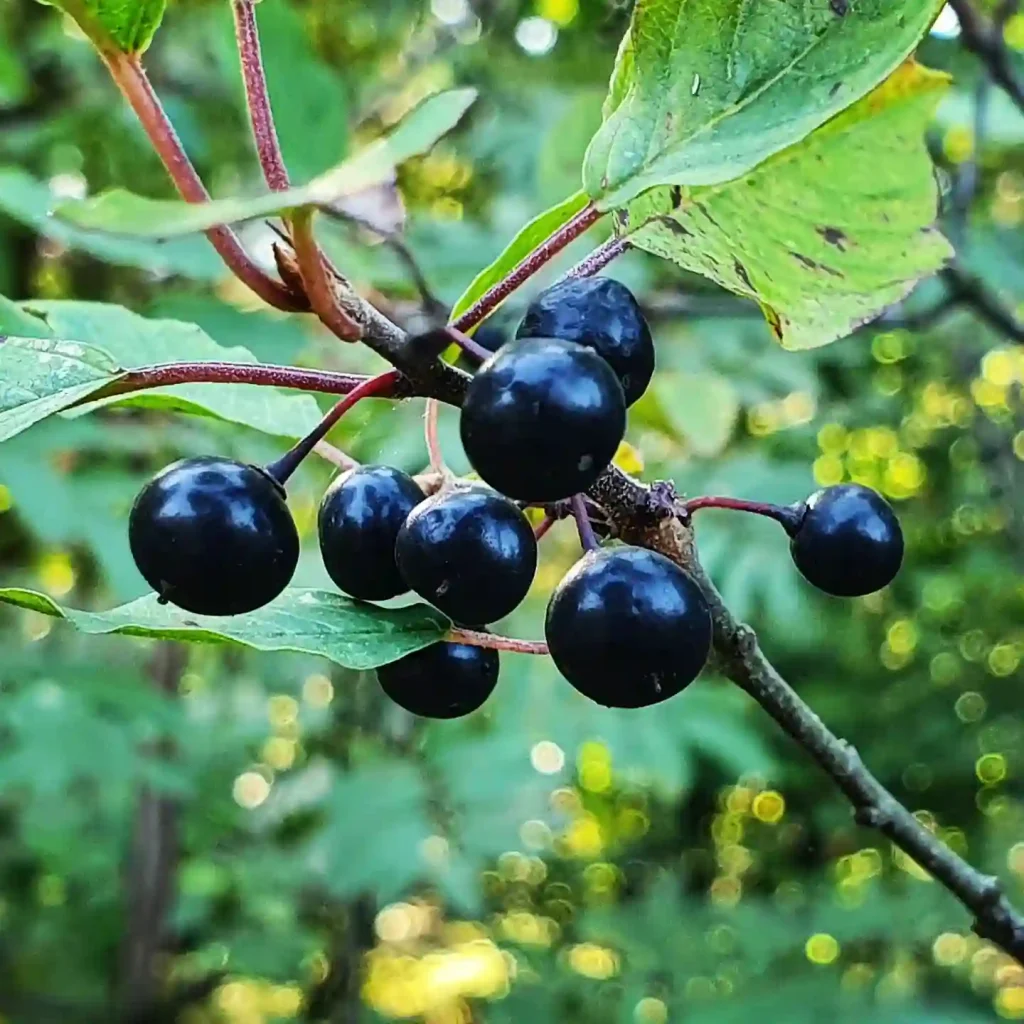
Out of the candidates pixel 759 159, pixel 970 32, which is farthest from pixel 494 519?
pixel 970 32

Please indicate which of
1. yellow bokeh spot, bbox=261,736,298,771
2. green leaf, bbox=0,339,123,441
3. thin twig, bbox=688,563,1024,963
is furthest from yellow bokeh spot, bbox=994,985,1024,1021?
green leaf, bbox=0,339,123,441

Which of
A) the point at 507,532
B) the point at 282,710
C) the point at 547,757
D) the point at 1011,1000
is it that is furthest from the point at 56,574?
the point at 507,532

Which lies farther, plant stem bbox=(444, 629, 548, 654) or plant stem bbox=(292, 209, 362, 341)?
plant stem bbox=(444, 629, 548, 654)

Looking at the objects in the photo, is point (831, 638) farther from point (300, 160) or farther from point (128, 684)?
point (300, 160)

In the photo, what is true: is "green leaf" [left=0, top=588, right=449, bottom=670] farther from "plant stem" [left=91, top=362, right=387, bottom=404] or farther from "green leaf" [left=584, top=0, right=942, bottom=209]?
"green leaf" [left=584, top=0, right=942, bottom=209]

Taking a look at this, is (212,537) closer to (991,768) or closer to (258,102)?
(258,102)

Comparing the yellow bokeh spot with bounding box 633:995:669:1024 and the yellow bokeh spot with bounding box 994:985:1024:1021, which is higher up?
the yellow bokeh spot with bounding box 633:995:669:1024
